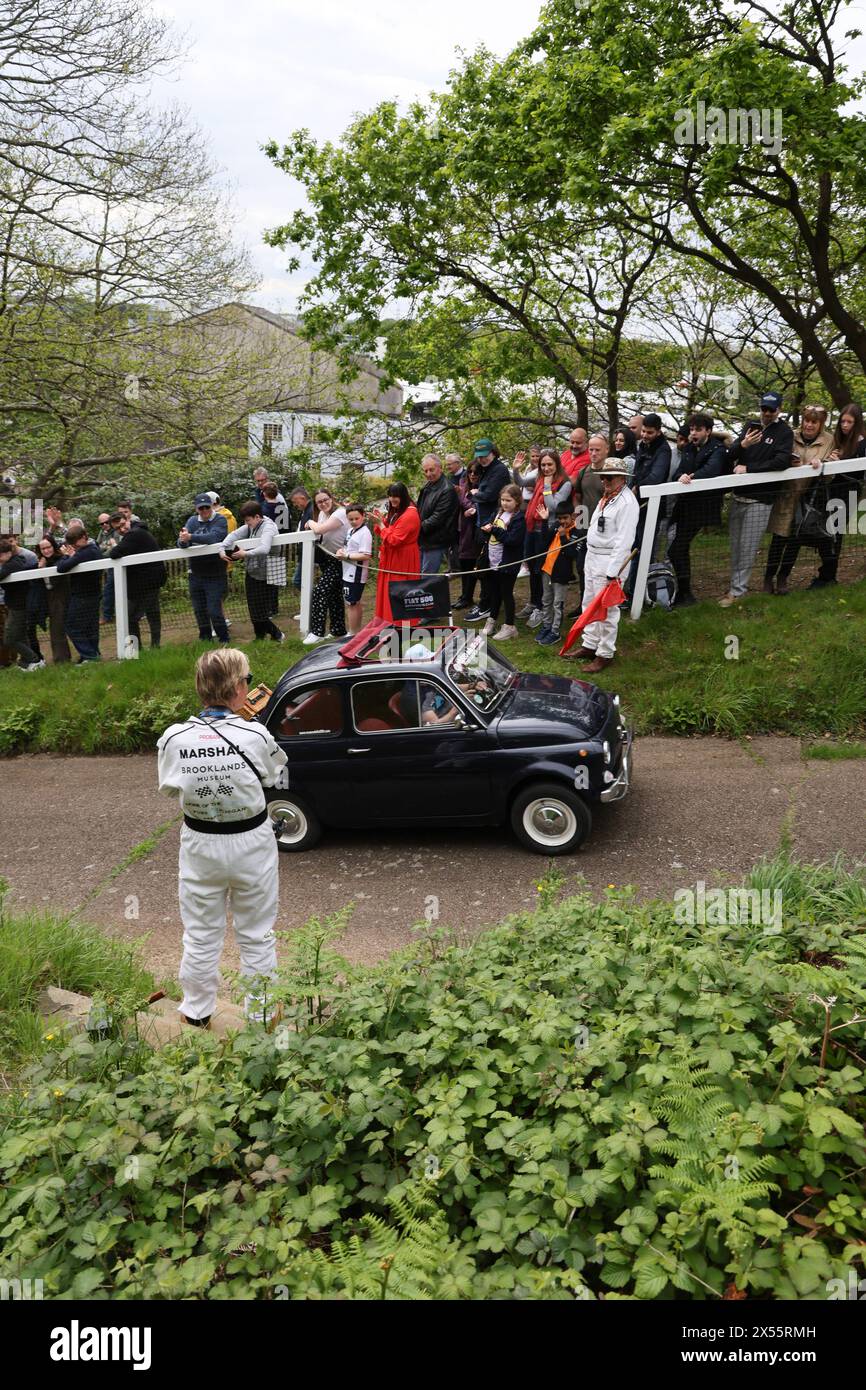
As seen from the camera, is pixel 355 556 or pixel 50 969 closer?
pixel 50 969

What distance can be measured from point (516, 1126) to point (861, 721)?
7130 millimetres

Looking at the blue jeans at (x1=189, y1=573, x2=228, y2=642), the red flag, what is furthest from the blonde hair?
the blue jeans at (x1=189, y1=573, x2=228, y2=642)

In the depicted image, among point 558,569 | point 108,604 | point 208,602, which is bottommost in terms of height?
point 108,604

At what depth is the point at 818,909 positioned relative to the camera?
16.4 ft

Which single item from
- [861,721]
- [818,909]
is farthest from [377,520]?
[818,909]

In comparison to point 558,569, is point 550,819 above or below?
below

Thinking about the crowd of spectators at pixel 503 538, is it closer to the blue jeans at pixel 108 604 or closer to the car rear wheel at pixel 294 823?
the blue jeans at pixel 108 604

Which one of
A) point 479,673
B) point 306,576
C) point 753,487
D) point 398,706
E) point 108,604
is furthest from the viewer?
point 108,604

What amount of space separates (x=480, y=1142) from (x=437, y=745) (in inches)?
173

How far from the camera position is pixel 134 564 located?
1266 centimetres

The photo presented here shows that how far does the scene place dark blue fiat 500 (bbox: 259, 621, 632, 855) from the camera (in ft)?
23.6

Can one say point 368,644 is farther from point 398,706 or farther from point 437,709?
point 437,709

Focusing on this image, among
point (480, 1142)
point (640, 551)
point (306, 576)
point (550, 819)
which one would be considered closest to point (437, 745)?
point (550, 819)

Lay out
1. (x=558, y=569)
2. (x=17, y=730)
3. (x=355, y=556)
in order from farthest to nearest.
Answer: (x=355, y=556)
(x=17, y=730)
(x=558, y=569)
